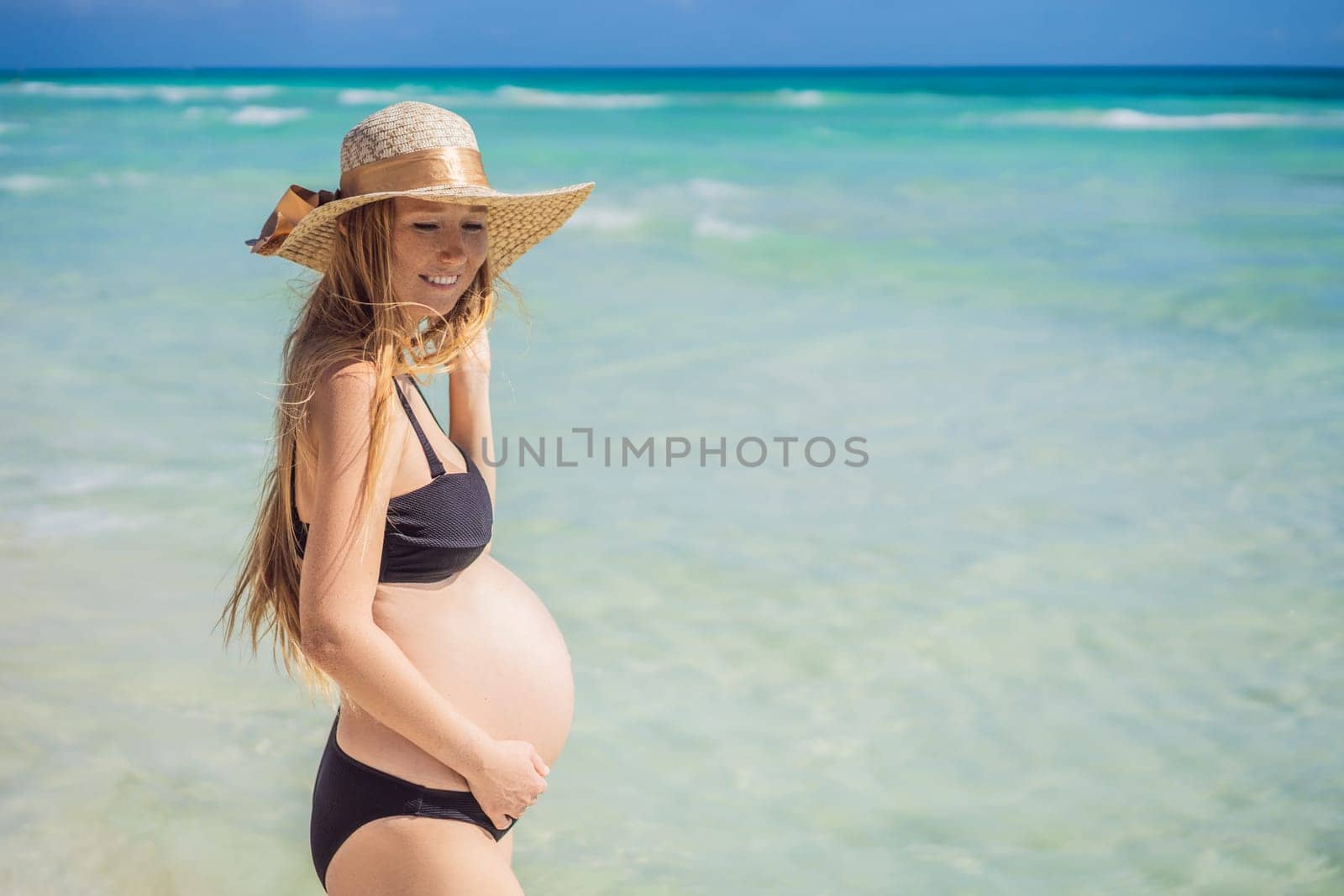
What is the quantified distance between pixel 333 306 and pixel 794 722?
2.48m

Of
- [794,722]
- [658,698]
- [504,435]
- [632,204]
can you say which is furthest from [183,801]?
[632,204]

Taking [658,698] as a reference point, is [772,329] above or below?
above

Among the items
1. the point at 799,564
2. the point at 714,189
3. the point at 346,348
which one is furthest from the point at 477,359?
the point at 714,189

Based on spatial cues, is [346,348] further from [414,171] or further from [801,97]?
[801,97]

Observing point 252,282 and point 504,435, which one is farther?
point 252,282

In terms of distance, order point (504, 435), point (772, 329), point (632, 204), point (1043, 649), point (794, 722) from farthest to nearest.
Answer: point (632, 204), point (772, 329), point (504, 435), point (1043, 649), point (794, 722)

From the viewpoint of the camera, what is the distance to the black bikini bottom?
1.64 meters

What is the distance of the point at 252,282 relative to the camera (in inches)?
387

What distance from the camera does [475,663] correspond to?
1718mm

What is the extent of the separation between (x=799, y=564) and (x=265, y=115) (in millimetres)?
22079

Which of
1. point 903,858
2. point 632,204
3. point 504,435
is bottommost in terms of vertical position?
point 903,858

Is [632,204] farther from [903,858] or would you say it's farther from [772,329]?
[903,858]

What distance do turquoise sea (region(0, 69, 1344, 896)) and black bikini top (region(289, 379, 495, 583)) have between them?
2.61 feet

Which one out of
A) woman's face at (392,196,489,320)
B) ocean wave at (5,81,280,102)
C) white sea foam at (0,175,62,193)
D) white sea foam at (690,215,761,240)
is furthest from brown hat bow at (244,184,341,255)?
ocean wave at (5,81,280,102)
